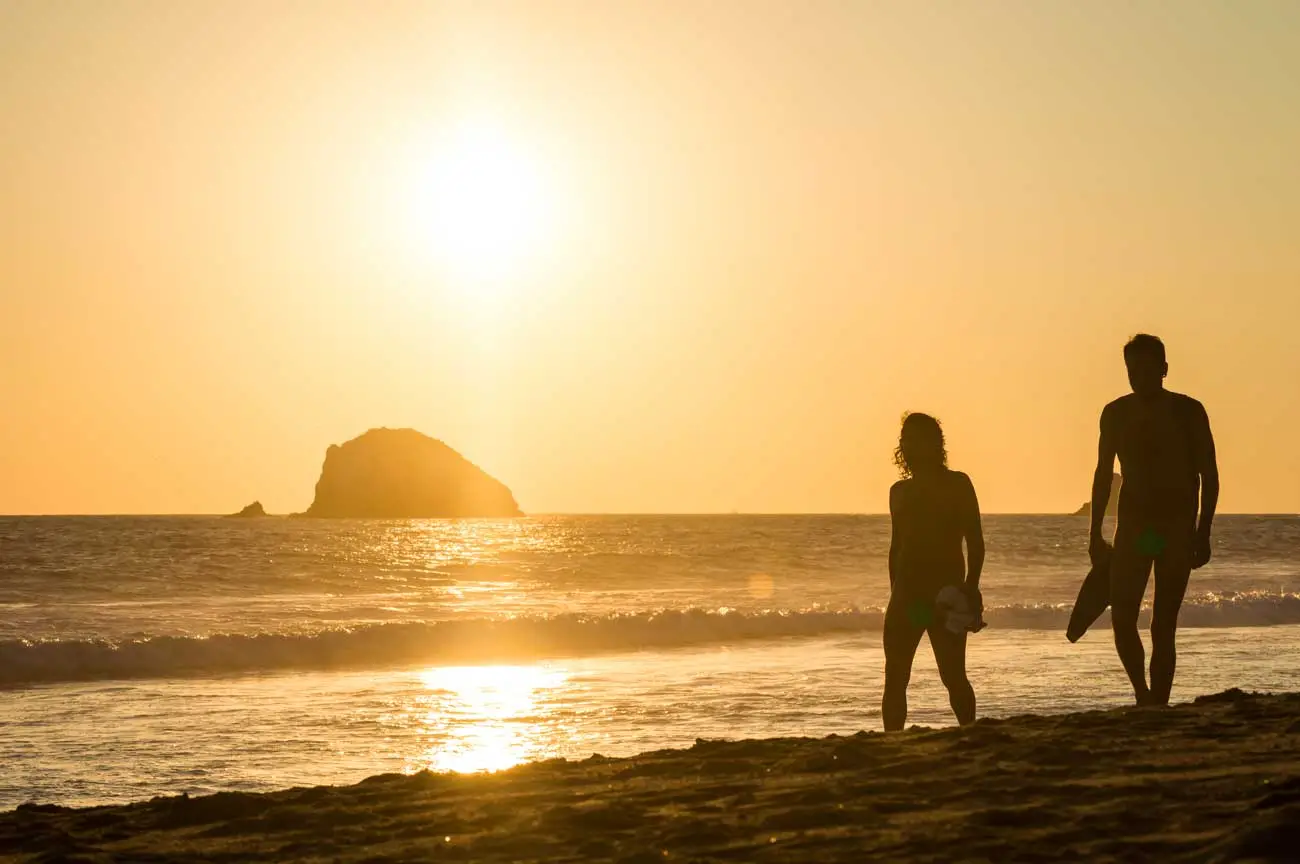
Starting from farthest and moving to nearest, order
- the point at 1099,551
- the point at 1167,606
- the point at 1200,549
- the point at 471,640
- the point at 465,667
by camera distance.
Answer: the point at 471,640 < the point at 465,667 < the point at 1099,551 < the point at 1167,606 < the point at 1200,549

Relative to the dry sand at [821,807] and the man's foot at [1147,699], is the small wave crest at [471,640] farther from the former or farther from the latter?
the man's foot at [1147,699]

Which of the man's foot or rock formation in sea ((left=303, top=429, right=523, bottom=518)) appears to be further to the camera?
rock formation in sea ((left=303, top=429, right=523, bottom=518))

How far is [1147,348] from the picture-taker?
7141 millimetres

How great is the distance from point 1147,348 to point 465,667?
11902mm

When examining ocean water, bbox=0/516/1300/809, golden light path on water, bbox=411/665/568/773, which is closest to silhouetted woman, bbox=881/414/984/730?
golden light path on water, bbox=411/665/568/773

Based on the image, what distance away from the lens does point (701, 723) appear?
10.7 meters

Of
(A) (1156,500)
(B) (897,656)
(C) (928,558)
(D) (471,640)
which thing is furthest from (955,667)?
(D) (471,640)

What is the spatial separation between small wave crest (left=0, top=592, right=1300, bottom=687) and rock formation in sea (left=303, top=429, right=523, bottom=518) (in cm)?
15118

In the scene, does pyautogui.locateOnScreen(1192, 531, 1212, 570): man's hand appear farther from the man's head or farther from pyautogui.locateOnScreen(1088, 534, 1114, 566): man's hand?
the man's head

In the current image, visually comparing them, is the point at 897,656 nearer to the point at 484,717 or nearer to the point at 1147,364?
the point at 1147,364

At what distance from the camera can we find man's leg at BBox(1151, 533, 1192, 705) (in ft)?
23.1

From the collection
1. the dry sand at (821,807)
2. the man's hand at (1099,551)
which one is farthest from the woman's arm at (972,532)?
the dry sand at (821,807)

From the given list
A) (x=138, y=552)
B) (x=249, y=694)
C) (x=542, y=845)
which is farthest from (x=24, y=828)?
(x=138, y=552)

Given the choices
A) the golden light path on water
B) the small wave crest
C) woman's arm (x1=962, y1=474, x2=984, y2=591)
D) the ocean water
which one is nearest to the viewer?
woman's arm (x1=962, y1=474, x2=984, y2=591)
